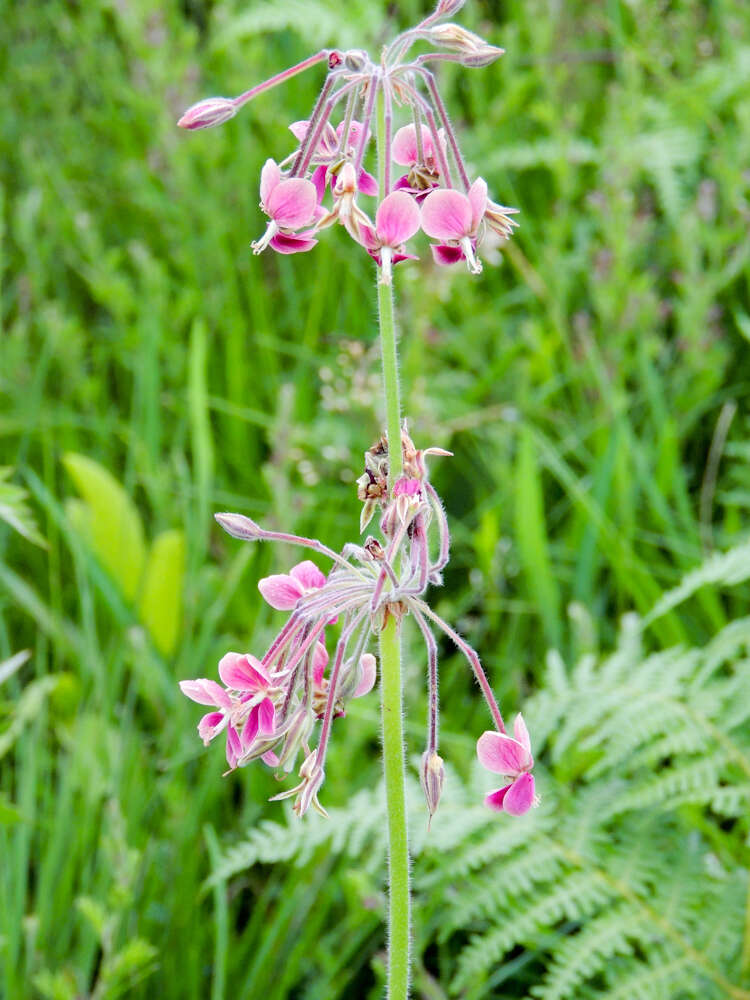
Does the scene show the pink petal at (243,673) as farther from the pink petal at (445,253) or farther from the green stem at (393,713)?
the pink petal at (445,253)

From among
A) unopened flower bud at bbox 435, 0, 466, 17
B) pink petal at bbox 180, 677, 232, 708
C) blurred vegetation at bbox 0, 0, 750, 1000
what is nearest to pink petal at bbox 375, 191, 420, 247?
unopened flower bud at bbox 435, 0, 466, 17

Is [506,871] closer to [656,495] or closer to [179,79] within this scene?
[656,495]

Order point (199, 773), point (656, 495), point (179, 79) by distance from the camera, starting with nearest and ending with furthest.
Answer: point (199, 773) < point (656, 495) < point (179, 79)

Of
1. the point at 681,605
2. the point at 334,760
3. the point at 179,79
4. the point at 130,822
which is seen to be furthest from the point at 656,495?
the point at 179,79

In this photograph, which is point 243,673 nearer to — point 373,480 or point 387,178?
point 373,480

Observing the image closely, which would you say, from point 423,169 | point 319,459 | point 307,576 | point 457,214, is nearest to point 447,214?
point 457,214

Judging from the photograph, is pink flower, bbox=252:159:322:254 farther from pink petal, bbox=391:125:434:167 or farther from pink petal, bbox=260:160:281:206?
pink petal, bbox=391:125:434:167

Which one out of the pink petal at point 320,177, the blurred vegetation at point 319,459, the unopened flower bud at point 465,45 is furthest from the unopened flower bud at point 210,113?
the blurred vegetation at point 319,459
